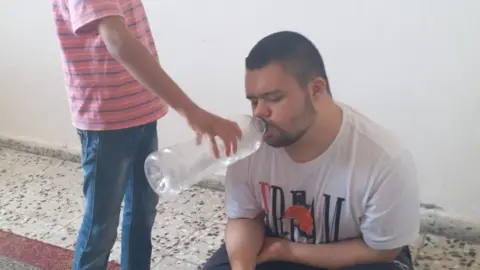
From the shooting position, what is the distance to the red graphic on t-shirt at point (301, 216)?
3.81 feet

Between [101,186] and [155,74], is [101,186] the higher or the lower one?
the lower one

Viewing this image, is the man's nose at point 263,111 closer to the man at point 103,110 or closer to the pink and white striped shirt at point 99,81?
the man at point 103,110

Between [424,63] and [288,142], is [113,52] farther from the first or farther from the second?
[424,63]

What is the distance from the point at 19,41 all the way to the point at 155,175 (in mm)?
1428

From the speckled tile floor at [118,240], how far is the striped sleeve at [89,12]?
33.0 inches

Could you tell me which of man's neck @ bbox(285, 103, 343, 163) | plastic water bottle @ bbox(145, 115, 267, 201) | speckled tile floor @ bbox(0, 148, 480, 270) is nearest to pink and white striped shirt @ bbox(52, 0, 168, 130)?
plastic water bottle @ bbox(145, 115, 267, 201)

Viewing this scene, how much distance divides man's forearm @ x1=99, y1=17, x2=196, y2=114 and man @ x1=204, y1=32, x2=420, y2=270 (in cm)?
14

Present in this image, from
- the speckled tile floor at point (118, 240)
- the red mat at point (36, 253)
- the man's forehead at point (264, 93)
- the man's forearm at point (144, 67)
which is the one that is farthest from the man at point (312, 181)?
the red mat at point (36, 253)

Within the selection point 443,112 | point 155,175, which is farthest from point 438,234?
point 155,175

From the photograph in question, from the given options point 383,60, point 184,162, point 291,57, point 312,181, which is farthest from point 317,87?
point 383,60

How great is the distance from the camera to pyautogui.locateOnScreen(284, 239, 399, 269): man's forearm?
1126mm

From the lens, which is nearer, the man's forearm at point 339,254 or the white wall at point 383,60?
the man's forearm at point 339,254

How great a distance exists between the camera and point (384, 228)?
3.59 feet

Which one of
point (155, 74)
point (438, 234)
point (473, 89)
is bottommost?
point (438, 234)
